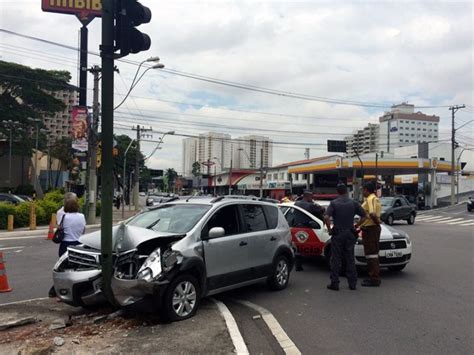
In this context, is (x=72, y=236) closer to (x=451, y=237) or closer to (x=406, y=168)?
(x=451, y=237)

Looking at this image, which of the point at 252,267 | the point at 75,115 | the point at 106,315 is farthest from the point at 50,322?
the point at 75,115

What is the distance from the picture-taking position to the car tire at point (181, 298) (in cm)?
568

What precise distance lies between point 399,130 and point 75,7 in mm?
52493

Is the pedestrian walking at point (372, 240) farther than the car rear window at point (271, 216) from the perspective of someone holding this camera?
Yes

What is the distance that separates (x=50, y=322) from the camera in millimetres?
5898

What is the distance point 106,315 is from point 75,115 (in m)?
19.3

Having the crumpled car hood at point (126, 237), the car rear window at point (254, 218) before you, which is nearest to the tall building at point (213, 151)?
the car rear window at point (254, 218)

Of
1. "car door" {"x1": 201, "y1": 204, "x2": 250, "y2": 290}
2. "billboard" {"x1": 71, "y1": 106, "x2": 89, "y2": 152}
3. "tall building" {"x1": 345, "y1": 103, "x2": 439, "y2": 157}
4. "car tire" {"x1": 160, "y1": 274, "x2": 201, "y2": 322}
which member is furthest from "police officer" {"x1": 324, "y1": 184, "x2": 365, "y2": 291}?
"tall building" {"x1": 345, "y1": 103, "x2": 439, "y2": 157}

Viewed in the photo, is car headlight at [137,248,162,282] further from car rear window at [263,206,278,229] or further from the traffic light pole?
car rear window at [263,206,278,229]

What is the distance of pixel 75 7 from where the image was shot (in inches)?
1400

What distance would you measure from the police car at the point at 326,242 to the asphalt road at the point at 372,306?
365mm

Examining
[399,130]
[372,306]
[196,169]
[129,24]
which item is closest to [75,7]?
[129,24]

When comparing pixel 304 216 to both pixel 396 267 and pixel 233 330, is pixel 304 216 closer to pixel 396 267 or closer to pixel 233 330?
pixel 396 267

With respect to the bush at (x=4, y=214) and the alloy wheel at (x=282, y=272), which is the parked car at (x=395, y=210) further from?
the bush at (x=4, y=214)
